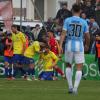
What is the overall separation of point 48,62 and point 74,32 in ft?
25.4

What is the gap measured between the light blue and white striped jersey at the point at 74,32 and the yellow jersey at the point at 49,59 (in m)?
7.54

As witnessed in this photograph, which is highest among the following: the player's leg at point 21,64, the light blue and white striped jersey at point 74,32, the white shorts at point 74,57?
the light blue and white striped jersey at point 74,32

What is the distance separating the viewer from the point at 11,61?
24.9 meters

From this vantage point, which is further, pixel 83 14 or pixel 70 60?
pixel 83 14

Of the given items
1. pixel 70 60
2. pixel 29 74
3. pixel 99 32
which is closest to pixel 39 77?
pixel 29 74

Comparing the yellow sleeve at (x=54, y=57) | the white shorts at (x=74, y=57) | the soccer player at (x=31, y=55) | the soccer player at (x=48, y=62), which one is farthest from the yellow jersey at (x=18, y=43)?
the white shorts at (x=74, y=57)

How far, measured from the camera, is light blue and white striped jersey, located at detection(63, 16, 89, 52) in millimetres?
17000

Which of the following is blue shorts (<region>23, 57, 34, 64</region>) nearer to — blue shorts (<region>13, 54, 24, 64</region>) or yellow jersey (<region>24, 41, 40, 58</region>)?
yellow jersey (<region>24, 41, 40, 58</region>)

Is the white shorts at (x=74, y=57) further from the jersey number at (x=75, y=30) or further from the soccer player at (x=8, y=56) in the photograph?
the soccer player at (x=8, y=56)

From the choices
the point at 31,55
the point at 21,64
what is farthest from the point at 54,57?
the point at 21,64

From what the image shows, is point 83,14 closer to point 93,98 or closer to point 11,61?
point 11,61

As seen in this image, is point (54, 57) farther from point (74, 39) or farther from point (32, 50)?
point (74, 39)

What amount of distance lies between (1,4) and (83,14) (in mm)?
3713

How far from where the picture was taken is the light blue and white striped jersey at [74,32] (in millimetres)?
17000
